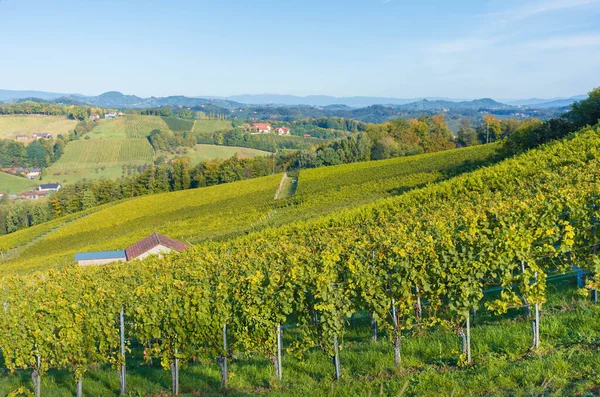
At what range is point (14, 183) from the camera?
119 metres

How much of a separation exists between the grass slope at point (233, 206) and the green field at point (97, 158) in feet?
225

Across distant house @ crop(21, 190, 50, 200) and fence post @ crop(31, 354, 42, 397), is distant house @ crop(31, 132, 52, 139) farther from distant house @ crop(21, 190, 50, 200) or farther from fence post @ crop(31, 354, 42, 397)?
fence post @ crop(31, 354, 42, 397)

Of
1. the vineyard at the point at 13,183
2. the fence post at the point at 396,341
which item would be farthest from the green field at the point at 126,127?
the fence post at the point at 396,341

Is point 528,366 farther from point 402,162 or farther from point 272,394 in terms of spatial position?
point 402,162

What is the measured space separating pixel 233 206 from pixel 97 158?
106 meters

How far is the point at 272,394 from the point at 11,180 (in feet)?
448

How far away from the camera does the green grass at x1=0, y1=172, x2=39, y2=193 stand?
373 feet

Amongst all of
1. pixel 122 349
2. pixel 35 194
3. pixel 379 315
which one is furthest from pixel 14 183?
pixel 379 315

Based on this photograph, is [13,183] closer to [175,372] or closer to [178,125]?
[178,125]

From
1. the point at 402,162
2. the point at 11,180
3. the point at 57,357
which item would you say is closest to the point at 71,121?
the point at 11,180

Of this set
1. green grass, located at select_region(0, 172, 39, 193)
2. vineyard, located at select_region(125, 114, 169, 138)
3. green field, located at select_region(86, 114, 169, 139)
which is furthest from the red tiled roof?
vineyard, located at select_region(125, 114, 169, 138)

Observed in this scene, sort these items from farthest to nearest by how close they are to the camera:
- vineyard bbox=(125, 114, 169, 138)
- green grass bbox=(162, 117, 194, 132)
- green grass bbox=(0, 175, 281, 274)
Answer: green grass bbox=(162, 117, 194, 132) → vineyard bbox=(125, 114, 169, 138) → green grass bbox=(0, 175, 281, 274)

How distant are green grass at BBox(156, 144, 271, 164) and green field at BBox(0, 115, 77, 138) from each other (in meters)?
58.5

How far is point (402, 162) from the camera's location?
193 feet
